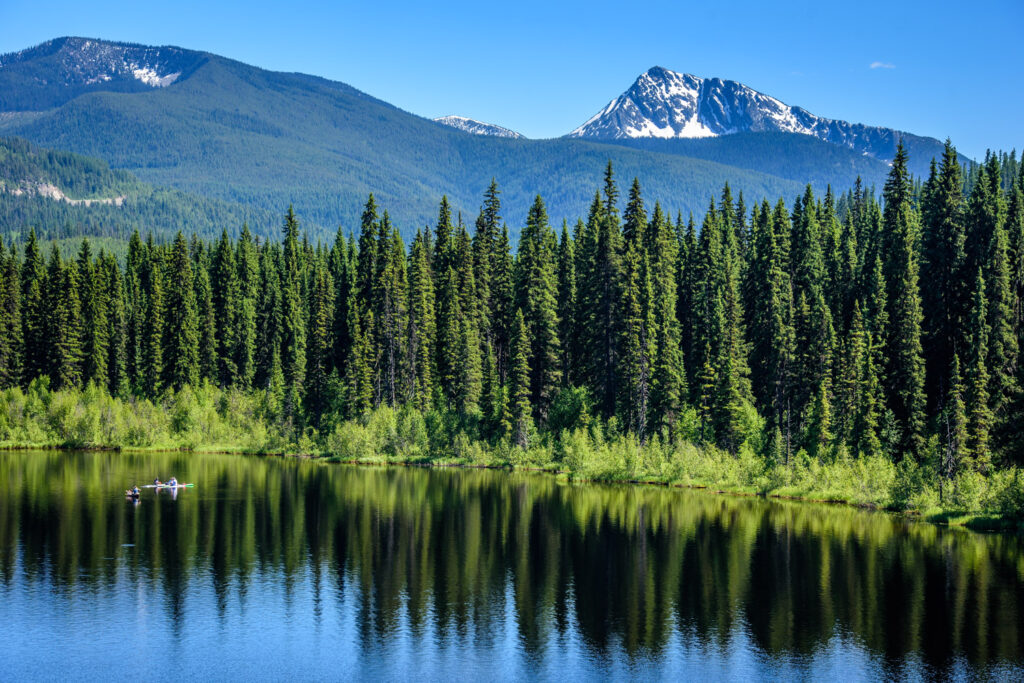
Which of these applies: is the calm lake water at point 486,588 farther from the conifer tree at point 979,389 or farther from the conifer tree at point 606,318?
the conifer tree at point 606,318

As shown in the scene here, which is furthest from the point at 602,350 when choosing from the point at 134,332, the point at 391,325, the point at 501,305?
the point at 134,332

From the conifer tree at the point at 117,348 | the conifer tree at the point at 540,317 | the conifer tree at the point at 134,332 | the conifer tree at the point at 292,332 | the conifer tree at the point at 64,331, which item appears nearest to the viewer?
the conifer tree at the point at 540,317

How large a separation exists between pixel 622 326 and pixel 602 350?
3.54 meters

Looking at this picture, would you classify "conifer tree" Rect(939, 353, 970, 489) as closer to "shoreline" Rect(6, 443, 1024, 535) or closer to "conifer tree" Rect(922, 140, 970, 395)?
"shoreline" Rect(6, 443, 1024, 535)

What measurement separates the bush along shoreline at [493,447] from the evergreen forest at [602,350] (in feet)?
0.94

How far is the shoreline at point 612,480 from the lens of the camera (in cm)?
6869

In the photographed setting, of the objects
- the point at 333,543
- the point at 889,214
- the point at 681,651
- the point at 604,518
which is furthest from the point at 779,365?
the point at 681,651

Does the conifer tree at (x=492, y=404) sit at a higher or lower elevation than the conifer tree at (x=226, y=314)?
lower

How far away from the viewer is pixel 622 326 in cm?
10275

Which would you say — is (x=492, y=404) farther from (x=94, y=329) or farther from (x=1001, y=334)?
(x=94, y=329)

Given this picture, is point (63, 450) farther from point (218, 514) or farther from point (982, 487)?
point (982, 487)

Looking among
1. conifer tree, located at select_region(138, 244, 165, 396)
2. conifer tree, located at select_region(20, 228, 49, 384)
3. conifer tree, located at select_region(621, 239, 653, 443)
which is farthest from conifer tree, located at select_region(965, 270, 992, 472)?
conifer tree, located at select_region(20, 228, 49, 384)

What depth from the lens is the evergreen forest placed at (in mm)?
83375

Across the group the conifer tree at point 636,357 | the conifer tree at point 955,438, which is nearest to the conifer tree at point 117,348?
the conifer tree at point 636,357
